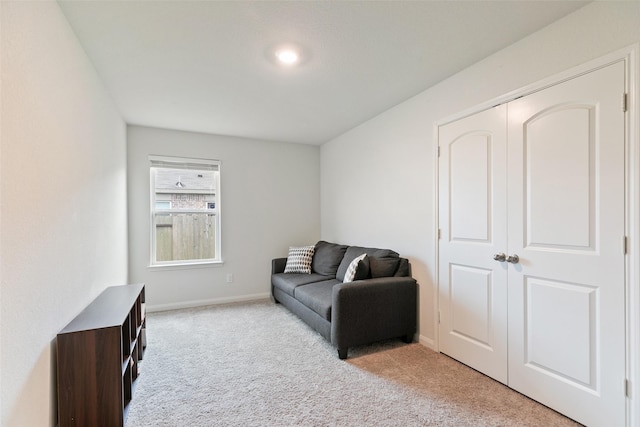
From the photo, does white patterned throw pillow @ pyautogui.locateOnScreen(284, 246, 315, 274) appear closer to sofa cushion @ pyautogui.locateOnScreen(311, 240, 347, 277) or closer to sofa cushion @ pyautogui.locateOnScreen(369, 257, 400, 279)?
sofa cushion @ pyautogui.locateOnScreen(311, 240, 347, 277)

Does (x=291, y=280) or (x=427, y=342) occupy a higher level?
(x=291, y=280)

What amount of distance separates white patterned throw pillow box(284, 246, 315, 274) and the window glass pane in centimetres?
114

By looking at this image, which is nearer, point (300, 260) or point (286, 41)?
point (286, 41)

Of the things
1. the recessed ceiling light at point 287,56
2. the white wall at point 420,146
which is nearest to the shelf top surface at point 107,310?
the recessed ceiling light at point 287,56

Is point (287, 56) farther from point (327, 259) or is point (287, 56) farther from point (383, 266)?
point (327, 259)

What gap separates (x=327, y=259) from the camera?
390 cm

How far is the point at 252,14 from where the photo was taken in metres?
1.74

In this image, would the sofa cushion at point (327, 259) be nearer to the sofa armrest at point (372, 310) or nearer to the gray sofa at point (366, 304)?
the gray sofa at point (366, 304)

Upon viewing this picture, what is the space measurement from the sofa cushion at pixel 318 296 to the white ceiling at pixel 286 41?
201 centimetres

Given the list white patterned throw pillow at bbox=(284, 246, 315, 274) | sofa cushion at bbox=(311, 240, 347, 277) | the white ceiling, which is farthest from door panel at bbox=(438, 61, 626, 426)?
white patterned throw pillow at bbox=(284, 246, 315, 274)

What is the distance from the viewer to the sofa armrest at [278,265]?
14.0 feet

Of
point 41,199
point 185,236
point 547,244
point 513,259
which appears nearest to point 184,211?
point 185,236

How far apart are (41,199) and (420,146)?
283 cm

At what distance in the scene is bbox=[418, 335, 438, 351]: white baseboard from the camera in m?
2.73
